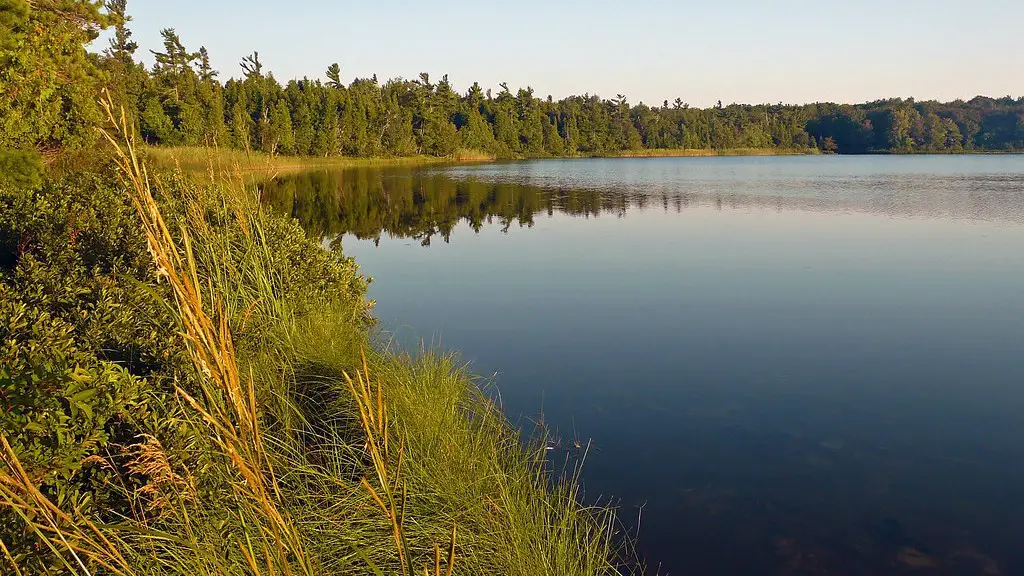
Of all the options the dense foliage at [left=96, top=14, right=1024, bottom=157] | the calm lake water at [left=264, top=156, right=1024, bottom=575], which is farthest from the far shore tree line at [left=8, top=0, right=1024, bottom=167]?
the calm lake water at [left=264, top=156, right=1024, bottom=575]

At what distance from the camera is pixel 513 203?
31.3m

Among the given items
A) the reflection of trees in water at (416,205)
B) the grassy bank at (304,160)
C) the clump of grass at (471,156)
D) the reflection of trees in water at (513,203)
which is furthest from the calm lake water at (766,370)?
the clump of grass at (471,156)

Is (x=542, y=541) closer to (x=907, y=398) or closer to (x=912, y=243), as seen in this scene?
(x=907, y=398)

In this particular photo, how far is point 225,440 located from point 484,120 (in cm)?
10887

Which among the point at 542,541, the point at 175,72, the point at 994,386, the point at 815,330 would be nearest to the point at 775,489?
the point at 542,541

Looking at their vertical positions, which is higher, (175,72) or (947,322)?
(175,72)

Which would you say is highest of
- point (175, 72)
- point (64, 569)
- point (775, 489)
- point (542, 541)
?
point (175, 72)

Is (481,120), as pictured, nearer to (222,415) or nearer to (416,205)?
(416,205)

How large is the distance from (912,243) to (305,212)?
2025cm

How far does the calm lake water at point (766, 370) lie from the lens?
17.8 feet

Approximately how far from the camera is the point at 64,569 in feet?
11.2

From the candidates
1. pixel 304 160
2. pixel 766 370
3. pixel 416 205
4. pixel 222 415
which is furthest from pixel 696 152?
pixel 222 415

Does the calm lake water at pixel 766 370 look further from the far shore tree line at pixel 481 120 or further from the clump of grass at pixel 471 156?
the clump of grass at pixel 471 156

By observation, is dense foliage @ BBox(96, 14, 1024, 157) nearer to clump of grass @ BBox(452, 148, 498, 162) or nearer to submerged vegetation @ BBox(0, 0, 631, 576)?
clump of grass @ BBox(452, 148, 498, 162)
